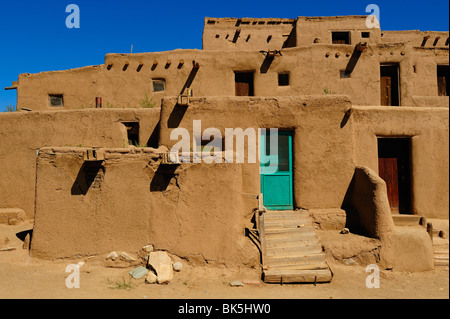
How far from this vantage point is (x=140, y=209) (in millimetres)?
5793

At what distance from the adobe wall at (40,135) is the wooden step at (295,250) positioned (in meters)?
4.67

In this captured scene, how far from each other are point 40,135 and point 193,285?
669 cm

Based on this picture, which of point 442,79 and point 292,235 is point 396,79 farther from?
point 292,235

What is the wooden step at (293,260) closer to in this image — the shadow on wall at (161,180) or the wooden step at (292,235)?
the wooden step at (292,235)

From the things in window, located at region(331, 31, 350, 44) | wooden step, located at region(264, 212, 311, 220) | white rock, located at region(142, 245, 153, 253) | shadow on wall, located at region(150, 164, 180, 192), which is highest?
window, located at region(331, 31, 350, 44)

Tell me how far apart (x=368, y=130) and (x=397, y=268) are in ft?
10.4

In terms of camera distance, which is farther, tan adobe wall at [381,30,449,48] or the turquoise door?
tan adobe wall at [381,30,449,48]

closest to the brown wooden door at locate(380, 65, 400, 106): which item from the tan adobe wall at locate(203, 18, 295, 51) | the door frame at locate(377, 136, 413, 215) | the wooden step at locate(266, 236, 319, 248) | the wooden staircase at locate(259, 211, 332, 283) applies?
the door frame at locate(377, 136, 413, 215)

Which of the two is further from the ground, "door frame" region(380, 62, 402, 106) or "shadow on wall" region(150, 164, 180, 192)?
"door frame" region(380, 62, 402, 106)

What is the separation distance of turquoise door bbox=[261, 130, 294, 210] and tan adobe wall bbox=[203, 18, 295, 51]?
8440 millimetres

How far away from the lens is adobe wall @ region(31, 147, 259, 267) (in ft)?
18.7

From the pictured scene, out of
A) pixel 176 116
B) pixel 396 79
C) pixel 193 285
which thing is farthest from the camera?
pixel 396 79

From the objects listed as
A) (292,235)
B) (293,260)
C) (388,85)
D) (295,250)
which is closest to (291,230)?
(292,235)

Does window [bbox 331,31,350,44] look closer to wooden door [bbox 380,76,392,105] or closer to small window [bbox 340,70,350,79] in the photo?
wooden door [bbox 380,76,392,105]
